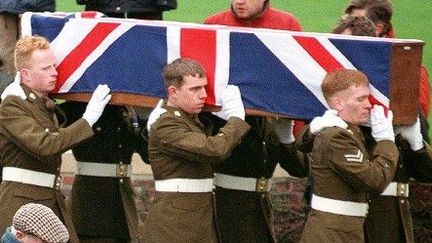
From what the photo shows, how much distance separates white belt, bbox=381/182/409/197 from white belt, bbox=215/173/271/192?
769 millimetres

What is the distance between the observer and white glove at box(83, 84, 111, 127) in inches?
413

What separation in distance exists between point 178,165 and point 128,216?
111cm

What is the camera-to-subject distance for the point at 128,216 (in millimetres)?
11305

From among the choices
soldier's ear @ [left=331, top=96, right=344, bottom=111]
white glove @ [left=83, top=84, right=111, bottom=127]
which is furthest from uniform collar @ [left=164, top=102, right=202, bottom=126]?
soldier's ear @ [left=331, top=96, right=344, bottom=111]

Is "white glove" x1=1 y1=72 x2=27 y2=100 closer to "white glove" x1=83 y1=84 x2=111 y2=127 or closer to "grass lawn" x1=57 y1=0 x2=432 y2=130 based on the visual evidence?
"white glove" x1=83 y1=84 x2=111 y2=127

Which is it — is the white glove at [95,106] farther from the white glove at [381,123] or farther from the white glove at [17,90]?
the white glove at [381,123]

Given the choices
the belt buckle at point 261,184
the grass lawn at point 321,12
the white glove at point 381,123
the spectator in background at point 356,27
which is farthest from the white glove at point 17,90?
the grass lawn at point 321,12

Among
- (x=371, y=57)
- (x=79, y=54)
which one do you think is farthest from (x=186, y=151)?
(x=371, y=57)

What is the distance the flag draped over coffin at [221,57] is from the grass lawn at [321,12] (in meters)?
6.40

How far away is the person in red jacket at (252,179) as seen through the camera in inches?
426

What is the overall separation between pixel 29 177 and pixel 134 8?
7.09 feet

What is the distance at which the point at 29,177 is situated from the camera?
417 inches

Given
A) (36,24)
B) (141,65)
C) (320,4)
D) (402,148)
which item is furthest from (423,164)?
(320,4)

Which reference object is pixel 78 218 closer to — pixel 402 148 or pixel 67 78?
pixel 67 78
